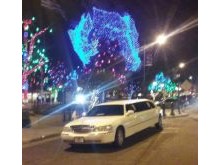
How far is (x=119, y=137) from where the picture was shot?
29.3 feet

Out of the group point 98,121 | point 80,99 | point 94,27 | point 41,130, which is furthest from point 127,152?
point 80,99

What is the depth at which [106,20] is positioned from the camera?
10758 mm

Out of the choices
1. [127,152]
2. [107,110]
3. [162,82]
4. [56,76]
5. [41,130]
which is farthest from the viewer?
[162,82]

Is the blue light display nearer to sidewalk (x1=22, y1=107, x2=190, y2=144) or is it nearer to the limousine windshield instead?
the limousine windshield

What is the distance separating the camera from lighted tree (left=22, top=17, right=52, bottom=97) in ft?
34.0

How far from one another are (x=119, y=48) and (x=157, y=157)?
26.9ft

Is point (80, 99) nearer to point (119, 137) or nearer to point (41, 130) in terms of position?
point (41, 130)

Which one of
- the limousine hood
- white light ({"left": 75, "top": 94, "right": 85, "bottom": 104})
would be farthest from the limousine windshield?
white light ({"left": 75, "top": 94, "right": 85, "bottom": 104})

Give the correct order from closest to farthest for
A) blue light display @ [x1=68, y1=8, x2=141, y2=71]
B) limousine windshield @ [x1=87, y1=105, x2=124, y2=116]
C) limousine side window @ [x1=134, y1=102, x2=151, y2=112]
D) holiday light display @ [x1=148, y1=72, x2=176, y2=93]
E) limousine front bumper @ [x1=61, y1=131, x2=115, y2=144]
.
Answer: limousine front bumper @ [x1=61, y1=131, x2=115, y2=144], limousine windshield @ [x1=87, y1=105, x2=124, y2=116], blue light display @ [x1=68, y1=8, x2=141, y2=71], limousine side window @ [x1=134, y1=102, x2=151, y2=112], holiday light display @ [x1=148, y1=72, x2=176, y2=93]

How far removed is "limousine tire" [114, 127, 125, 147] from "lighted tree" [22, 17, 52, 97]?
2.51 m

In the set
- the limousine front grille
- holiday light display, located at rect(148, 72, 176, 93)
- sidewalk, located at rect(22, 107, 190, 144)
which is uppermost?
holiday light display, located at rect(148, 72, 176, 93)

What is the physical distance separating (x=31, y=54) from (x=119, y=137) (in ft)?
14.3
